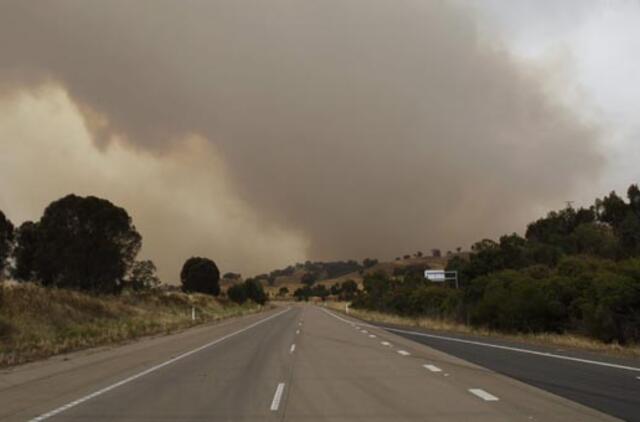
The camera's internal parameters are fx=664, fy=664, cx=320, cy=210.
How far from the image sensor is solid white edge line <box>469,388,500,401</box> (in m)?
11.4

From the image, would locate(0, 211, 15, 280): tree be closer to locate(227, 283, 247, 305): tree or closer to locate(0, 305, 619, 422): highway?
locate(0, 305, 619, 422): highway

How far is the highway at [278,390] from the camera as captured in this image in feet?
33.5

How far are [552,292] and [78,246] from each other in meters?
47.2

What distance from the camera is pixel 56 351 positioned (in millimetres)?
24906

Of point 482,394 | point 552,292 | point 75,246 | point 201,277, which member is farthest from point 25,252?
point 482,394

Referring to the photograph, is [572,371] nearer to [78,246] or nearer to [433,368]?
[433,368]

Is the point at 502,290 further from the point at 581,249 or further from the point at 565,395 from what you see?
the point at 581,249

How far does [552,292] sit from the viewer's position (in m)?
37.8

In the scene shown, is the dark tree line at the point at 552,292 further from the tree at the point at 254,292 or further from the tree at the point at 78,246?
the tree at the point at 254,292

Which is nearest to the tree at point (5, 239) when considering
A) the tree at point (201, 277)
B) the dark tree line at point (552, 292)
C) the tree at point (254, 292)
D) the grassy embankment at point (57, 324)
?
the grassy embankment at point (57, 324)

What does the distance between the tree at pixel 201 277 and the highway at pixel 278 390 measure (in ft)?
375

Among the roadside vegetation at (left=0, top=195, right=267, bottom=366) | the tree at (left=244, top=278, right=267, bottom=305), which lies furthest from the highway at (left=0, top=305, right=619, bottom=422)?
the tree at (left=244, top=278, right=267, bottom=305)

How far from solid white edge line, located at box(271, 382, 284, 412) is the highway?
2 centimetres

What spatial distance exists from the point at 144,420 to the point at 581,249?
272ft
